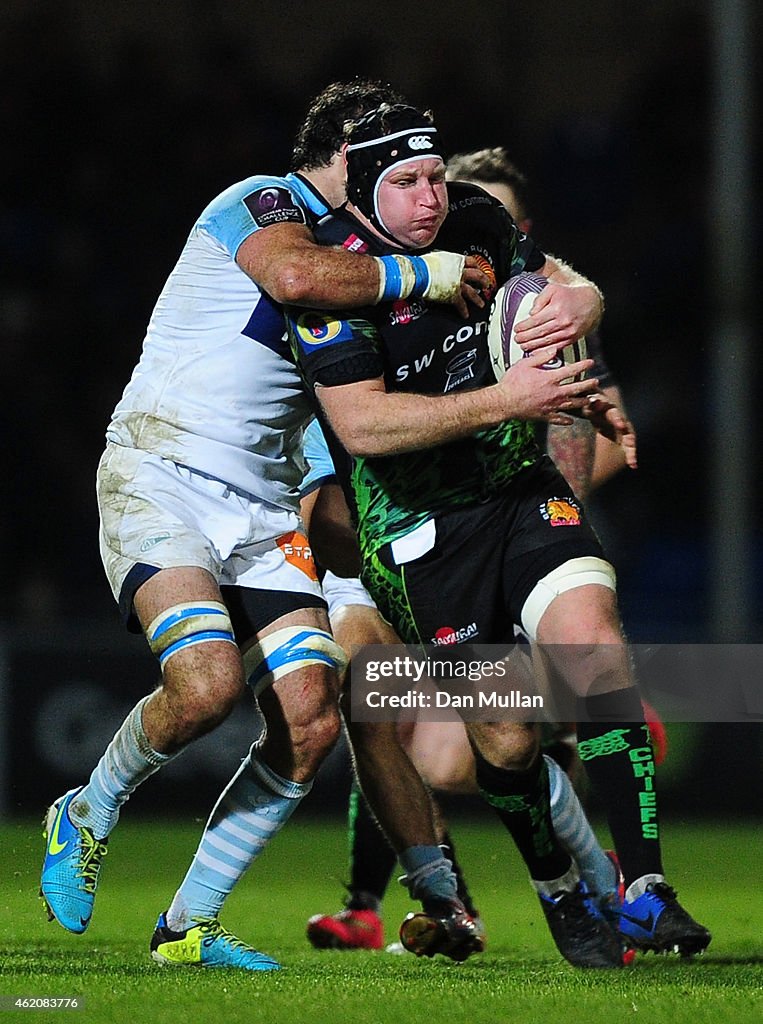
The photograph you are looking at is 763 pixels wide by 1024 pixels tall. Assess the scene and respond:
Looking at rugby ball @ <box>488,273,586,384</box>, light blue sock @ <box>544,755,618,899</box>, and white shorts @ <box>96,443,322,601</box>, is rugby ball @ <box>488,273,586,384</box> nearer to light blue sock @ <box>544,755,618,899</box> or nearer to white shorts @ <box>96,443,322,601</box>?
white shorts @ <box>96,443,322,601</box>

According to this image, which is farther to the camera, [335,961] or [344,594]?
[344,594]

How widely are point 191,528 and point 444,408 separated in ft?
2.09

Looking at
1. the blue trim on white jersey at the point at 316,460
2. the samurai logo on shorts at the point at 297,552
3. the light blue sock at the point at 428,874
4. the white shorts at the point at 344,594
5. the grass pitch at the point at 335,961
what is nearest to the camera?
the grass pitch at the point at 335,961

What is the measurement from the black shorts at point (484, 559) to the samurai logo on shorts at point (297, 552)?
0.57 ft

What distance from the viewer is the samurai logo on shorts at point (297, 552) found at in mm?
3809

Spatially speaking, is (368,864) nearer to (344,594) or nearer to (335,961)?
(335,961)

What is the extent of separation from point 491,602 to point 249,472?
62cm

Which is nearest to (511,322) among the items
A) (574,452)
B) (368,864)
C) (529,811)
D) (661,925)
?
(529,811)

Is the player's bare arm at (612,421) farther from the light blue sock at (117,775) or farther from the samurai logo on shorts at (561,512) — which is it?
the light blue sock at (117,775)

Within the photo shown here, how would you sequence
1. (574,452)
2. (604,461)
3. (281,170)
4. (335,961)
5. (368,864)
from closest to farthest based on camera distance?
(335,961)
(368,864)
(574,452)
(604,461)
(281,170)

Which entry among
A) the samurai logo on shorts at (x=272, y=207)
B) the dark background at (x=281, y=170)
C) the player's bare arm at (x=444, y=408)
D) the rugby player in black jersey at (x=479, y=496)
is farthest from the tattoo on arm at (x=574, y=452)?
the dark background at (x=281, y=170)

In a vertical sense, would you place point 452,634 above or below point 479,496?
below

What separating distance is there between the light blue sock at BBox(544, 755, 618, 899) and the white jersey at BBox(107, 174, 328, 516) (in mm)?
1023

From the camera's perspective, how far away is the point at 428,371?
3756 mm
